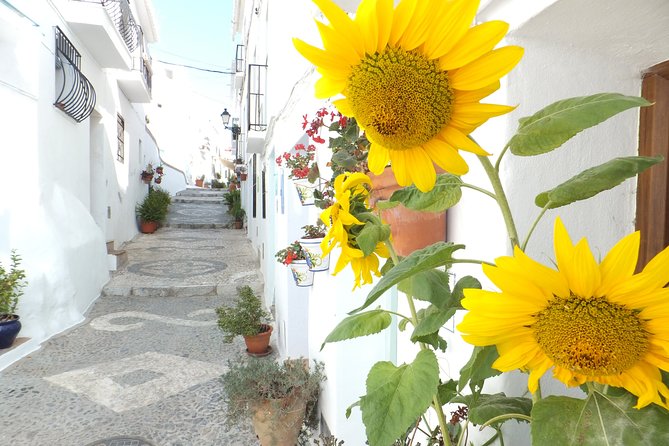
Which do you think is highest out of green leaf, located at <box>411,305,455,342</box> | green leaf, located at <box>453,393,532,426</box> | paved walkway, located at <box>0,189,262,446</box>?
green leaf, located at <box>411,305,455,342</box>

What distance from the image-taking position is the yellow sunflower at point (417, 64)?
0.52 m

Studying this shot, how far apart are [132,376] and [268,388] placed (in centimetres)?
206

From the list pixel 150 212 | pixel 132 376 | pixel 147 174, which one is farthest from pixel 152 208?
pixel 132 376

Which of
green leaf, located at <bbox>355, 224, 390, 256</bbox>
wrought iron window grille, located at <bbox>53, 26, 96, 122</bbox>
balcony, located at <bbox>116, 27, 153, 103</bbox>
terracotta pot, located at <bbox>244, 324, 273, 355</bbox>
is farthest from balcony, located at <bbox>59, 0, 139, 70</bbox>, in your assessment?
green leaf, located at <bbox>355, 224, 390, 256</bbox>

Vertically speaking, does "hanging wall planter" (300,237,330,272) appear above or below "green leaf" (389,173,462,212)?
below

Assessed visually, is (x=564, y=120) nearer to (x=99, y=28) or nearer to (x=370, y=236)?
(x=370, y=236)

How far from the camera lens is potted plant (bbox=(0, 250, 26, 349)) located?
15.4 ft

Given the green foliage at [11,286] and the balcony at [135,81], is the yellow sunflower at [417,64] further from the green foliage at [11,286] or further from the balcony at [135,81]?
the balcony at [135,81]

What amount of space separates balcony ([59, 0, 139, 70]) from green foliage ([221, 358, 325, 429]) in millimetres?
6592

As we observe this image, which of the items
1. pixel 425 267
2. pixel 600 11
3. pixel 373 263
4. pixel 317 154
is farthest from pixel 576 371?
pixel 317 154

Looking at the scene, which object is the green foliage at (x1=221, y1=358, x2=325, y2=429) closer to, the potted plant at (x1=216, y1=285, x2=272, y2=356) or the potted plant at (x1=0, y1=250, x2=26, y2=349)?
the potted plant at (x1=216, y1=285, x2=272, y2=356)

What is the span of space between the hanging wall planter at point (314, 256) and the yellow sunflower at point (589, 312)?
7.54ft

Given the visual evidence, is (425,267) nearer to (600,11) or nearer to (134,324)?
(600,11)

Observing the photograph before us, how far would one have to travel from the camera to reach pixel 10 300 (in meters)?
4.85
